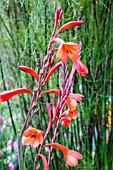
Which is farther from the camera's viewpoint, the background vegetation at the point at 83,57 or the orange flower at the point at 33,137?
the background vegetation at the point at 83,57

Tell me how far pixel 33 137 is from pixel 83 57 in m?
0.60

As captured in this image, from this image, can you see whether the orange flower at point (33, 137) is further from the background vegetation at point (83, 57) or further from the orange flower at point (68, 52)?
the background vegetation at point (83, 57)

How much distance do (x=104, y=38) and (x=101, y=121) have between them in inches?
11.2

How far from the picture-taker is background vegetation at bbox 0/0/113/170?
1.14 meters

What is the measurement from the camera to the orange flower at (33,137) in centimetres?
62

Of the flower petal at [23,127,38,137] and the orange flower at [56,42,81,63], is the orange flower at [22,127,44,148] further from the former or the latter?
the orange flower at [56,42,81,63]

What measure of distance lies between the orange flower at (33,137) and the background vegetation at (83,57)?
1.65ft

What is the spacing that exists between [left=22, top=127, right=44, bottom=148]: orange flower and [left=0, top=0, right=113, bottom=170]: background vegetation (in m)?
0.50

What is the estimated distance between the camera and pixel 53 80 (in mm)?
1198

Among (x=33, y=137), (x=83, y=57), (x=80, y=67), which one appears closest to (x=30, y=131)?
(x=33, y=137)

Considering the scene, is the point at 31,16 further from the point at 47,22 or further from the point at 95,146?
the point at 95,146

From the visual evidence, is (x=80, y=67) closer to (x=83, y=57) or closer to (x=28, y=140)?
(x=28, y=140)

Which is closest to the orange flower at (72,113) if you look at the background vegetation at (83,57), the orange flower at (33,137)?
the orange flower at (33,137)

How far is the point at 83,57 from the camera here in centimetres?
119
